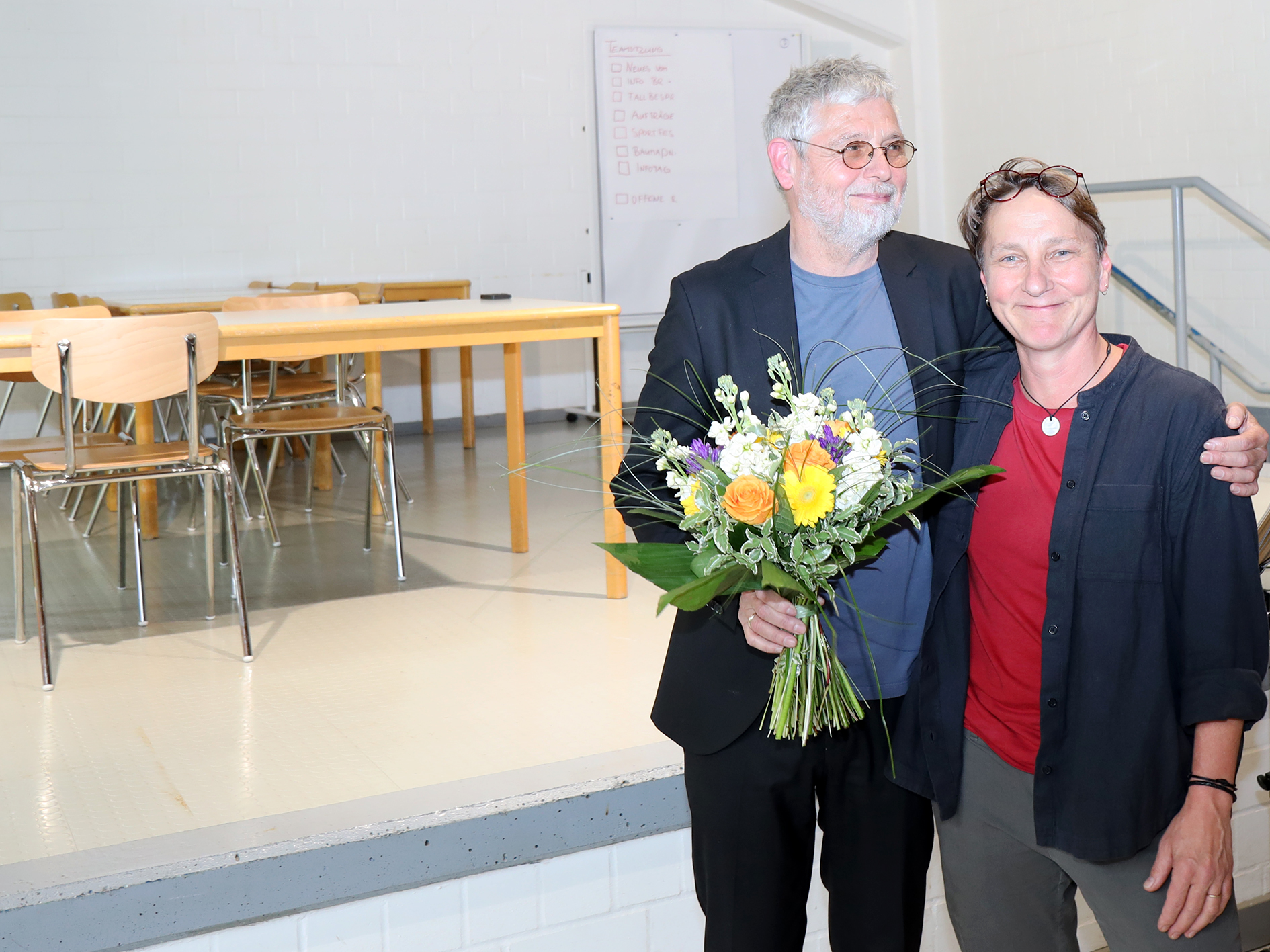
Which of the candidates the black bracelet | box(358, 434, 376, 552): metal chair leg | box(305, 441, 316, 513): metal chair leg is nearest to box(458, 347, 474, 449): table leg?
box(305, 441, 316, 513): metal chair leg

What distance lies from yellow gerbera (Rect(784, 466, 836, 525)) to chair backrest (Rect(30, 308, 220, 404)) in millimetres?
2368

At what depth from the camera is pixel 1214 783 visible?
1.42m

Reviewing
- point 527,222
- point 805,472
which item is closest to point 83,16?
point 527,222

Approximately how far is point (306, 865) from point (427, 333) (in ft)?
6.51

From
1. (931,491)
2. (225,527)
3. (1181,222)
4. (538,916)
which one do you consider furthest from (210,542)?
(1181,222)

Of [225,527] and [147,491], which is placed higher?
[147,491]

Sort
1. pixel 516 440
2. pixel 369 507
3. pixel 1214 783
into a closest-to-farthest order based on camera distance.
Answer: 1. pixel 1214 783
2. pixel 516 440
3. pixel 369 507

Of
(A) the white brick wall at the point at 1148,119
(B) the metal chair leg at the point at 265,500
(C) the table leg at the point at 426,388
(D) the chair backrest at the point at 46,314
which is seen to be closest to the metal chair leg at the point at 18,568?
(D) the chair backrest at the point at 46,314

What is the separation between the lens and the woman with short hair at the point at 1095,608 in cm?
140

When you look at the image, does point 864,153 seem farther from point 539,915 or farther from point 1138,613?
point 539,915

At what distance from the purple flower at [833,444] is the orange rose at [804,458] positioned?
2 centimetres

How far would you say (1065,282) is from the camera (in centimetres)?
143

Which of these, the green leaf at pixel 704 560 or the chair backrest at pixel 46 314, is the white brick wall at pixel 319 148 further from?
the green leaf at pixel 704 560

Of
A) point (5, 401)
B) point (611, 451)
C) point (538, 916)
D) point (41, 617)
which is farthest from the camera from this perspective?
point (5, 401)
